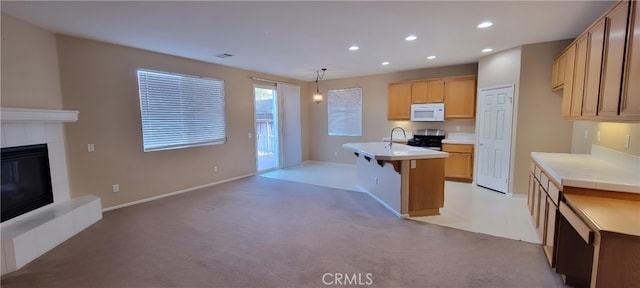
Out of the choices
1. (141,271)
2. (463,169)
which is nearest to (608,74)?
(463,169)

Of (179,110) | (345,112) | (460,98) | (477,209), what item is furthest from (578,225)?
(345,112)

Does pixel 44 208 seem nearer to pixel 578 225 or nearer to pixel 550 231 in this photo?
pixel 578 225

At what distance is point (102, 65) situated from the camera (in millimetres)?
3893

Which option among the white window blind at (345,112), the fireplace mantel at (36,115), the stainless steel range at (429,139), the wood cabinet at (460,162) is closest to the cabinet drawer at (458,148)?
the wood cabinet at (460,162)

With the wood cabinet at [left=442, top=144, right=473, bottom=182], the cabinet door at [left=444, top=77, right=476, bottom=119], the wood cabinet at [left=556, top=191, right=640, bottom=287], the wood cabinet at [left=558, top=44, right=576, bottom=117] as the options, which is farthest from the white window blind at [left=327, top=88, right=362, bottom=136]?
the wood cabinet at [left=556, top=191, right=640, bottom=287]

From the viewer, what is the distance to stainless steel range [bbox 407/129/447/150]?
5.79 metres

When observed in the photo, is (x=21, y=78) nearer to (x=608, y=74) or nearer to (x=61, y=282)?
(x=61, y=282)

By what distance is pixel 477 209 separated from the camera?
394 cm

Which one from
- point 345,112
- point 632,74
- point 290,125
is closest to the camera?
point 632,74

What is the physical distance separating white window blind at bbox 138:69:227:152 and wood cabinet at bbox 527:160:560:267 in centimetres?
520

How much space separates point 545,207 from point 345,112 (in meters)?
5.30

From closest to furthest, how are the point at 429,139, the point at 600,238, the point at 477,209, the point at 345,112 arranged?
the point at 600,238 < the point at 477,209 < the point at 429,139 < the point at 345,112

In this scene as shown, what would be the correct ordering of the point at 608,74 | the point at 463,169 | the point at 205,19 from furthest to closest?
the point at 463,169 → the point at 205,19 → the point at 608,74

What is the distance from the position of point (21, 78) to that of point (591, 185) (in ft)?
18.3
